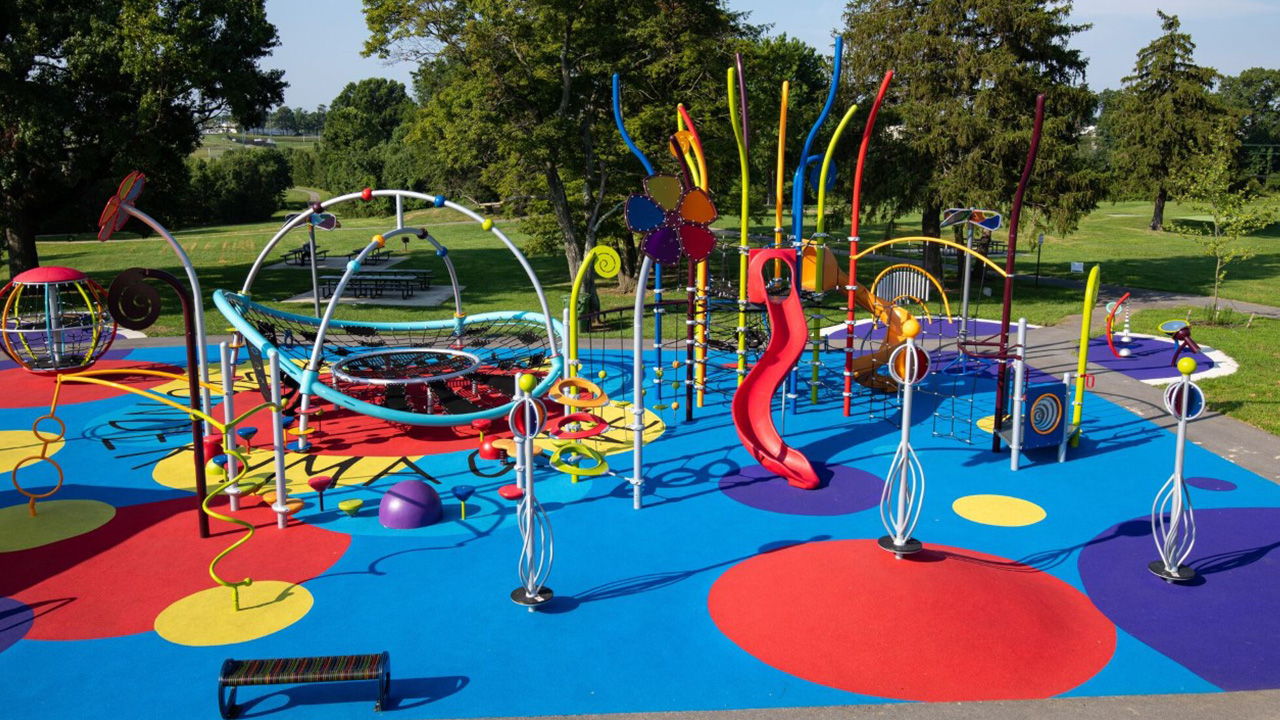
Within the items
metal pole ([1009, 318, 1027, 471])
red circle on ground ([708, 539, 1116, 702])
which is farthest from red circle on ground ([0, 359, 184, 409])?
metal pole ([1009, 318, 1027, 471])

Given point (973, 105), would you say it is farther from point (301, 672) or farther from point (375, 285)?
point (301, 672)

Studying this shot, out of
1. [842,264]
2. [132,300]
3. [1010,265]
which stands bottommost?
[842,264]

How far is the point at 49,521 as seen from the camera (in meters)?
11.9

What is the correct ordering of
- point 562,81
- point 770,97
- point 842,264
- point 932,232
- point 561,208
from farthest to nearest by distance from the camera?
point 842,264, point 932,232, point 770,97, point 561,208, point 562,81

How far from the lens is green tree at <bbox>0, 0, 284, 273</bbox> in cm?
2638

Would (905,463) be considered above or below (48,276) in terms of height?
below

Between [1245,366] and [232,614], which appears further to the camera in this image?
[1245,366]

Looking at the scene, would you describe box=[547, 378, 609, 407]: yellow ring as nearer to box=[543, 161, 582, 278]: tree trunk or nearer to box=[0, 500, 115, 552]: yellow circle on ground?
box=[0, 500, 115, 552]: yellow circle on ground

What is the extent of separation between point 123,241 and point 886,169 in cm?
4265

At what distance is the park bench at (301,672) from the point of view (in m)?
7.57

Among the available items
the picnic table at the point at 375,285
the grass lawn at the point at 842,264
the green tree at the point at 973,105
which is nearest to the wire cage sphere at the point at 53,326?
the grass lawn at the point at 842,264

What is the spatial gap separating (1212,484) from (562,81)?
19.6 meters

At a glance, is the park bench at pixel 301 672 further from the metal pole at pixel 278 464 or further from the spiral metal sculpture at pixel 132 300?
the spiral metal sculpture at pixel 132 300

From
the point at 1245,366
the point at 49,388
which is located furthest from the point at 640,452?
the point at 1245,366
